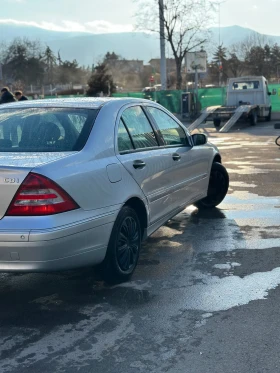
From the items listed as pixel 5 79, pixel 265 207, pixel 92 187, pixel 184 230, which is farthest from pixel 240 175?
pixel 5 79

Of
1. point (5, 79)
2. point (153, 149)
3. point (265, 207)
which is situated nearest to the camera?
point (153, 149)

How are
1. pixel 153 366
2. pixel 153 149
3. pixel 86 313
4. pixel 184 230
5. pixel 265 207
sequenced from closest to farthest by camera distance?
pixel 153 366, pixel 86 313, pixel 153 149, pixel 184 230, pixel 265 207

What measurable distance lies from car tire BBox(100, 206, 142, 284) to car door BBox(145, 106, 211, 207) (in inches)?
42.1

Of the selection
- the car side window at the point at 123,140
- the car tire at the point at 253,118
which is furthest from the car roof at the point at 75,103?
the car tire at the point at 253,118

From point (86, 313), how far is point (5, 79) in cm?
6183

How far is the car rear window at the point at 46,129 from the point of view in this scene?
4434 millimetres

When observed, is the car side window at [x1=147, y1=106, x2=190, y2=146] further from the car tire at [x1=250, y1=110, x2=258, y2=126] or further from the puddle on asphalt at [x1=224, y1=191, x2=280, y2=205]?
the car tire at [x1=250, y1=110, x2=258, y2=126]

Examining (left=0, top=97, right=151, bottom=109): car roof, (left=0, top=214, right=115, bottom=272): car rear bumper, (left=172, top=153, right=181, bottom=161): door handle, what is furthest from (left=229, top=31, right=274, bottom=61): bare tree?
(left=0, top=214, right=115, bottom=272): car rear bumper

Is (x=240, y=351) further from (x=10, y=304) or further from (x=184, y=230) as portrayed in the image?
(x=184, y=230)

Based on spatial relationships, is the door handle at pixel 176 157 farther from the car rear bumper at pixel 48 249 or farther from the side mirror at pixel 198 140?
the car rear bumper at pixel 48 249

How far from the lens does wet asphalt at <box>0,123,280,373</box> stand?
337cm

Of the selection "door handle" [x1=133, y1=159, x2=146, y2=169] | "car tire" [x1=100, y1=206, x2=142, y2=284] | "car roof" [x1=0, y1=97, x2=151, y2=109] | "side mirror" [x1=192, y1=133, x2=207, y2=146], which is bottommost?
"car tire" [x1=100, y1=206, x2=142, y2=284]

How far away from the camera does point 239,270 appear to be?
5.00 meters

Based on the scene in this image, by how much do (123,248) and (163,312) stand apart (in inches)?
30.8
